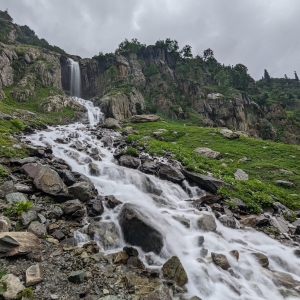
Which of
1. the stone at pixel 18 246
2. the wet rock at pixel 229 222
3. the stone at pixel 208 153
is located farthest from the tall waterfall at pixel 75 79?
the stone at pixel 18 246

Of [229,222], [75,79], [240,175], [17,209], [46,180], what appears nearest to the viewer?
[17,209]

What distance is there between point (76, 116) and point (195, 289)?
4485cm

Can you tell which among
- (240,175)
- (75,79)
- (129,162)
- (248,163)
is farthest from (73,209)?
(75,79)

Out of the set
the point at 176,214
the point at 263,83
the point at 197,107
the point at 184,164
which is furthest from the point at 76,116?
the point at 263,83

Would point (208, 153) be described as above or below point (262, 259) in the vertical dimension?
above

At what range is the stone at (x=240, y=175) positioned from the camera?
57.2 ft

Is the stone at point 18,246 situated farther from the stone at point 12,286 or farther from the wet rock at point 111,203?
the wet rock at point 111,203

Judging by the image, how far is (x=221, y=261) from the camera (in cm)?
796

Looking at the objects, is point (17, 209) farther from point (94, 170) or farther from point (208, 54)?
point (208, 54)

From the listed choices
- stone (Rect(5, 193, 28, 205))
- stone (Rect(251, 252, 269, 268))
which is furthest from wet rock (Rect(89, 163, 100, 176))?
stone (Rect(251, 252, 269, 268))

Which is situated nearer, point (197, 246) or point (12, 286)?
point (12, 286)

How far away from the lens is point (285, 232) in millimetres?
11055

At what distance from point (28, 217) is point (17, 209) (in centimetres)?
58

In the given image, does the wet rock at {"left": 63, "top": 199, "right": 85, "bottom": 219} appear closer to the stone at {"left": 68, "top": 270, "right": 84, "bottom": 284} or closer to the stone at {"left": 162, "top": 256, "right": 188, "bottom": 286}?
the stone at {"left": 68, "top": 270, "right": 84, "bottom": 284}
